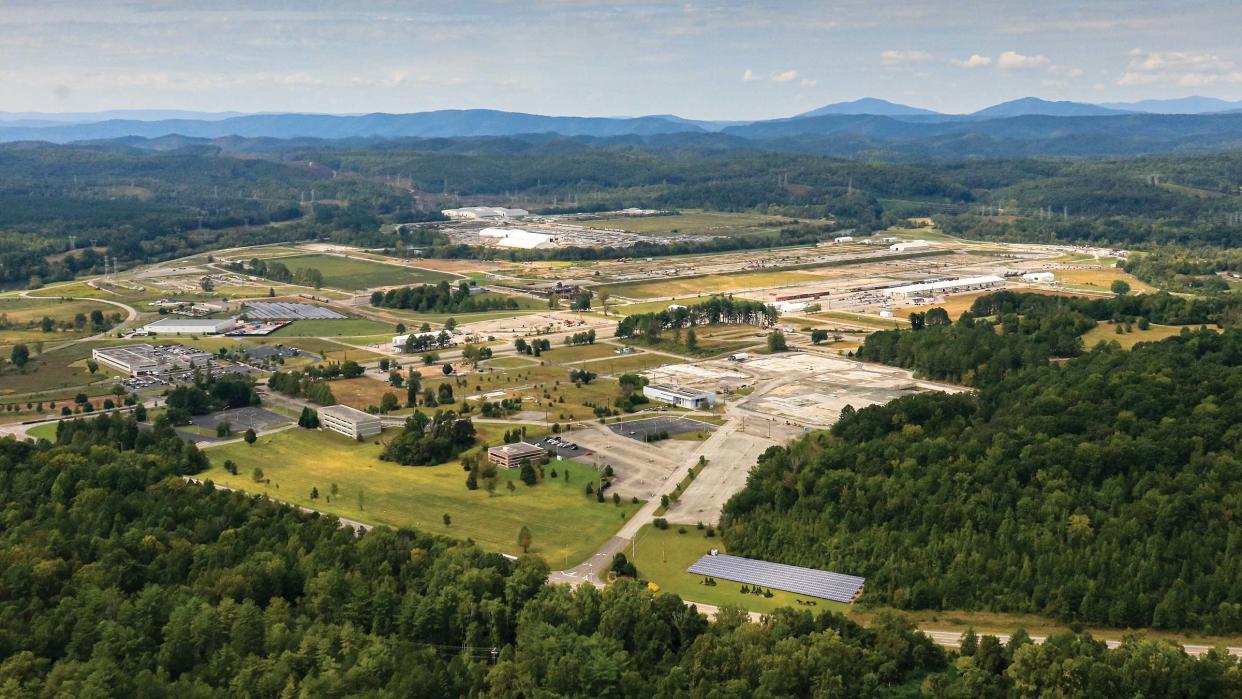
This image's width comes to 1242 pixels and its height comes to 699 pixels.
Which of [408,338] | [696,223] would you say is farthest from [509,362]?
[696,223]

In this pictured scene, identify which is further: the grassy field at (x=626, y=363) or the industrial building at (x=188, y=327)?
the industrial building at (x=188, y=327)

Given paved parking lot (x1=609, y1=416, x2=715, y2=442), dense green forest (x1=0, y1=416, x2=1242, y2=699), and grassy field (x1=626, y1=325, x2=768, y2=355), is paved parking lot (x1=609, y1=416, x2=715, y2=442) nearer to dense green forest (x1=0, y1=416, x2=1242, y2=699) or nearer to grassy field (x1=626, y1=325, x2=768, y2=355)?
grassy field (x1=626, y1=325, x2=768, y2=355)

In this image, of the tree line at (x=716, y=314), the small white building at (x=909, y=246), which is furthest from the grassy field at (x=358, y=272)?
the small white building at (x=909, y=246)

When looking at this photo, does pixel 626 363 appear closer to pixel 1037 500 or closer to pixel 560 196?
pixel 1037 500

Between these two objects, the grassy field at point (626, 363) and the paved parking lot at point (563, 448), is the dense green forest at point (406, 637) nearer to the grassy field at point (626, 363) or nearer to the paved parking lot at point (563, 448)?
the paved parking lot at point (563, 448)

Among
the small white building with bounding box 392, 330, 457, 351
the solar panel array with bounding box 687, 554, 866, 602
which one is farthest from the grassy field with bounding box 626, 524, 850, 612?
the small white building with bounding box 392, 330, 457, 351

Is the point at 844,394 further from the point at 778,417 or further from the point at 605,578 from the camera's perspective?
the point at 605,578
